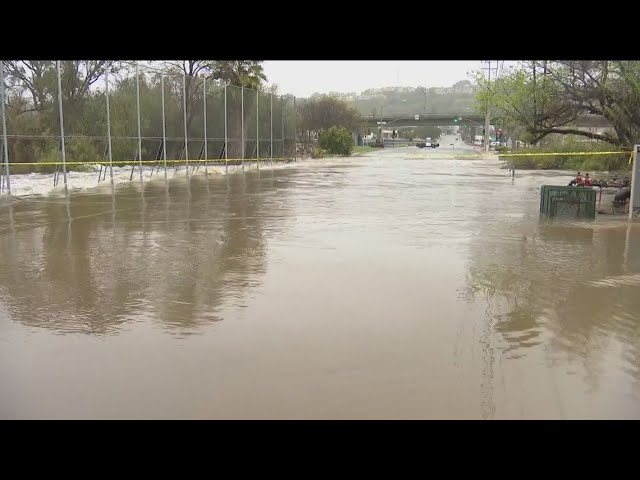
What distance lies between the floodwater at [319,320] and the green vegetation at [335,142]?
159ft

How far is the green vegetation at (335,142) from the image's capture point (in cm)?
6072

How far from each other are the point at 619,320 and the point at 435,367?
95.6 inches

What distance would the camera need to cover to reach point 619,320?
20.7ft

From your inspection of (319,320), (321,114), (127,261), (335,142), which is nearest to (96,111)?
(127,261)

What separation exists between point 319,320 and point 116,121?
67.7 ft

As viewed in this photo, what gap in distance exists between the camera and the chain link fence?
21.1m

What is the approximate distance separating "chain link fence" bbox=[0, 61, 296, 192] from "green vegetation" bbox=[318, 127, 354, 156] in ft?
83.0

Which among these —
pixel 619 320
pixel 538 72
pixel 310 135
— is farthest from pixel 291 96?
pixel 619 320

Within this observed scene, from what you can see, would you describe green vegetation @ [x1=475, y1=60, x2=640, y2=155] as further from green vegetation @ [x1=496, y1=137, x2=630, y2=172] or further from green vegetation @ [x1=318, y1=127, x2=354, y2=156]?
green vegetation @ [x1=318, y1=127, x2=354, y2=156]

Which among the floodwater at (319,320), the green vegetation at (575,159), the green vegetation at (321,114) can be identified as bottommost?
the floodwater at (319,320)

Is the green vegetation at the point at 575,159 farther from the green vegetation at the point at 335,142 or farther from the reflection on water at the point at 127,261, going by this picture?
the reflection on water at the point at 127,261

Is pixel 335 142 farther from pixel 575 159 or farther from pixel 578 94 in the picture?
pixel 578 94

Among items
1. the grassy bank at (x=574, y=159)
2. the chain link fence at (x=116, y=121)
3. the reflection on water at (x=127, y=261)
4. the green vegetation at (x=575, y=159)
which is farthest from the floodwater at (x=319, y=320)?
the green vegetation at (x=575, y=159)

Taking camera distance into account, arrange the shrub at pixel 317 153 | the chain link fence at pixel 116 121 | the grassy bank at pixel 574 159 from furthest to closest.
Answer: the shrub at pixel 317 153, the grassy bank at pixel 574 159, the chain link fence at pixel 116 121
